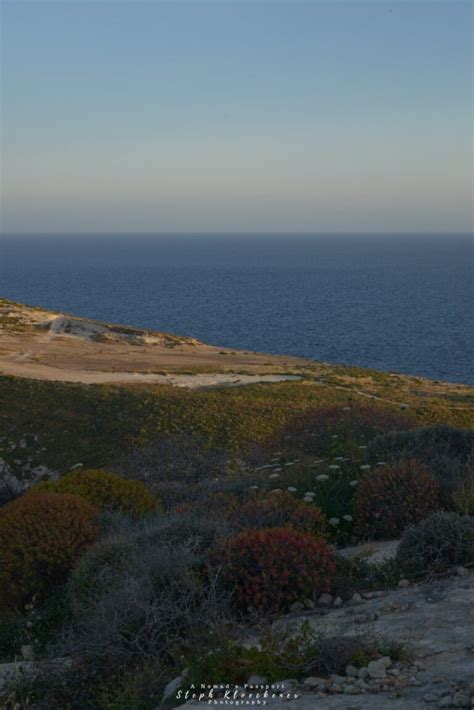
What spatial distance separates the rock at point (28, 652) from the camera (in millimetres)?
8993

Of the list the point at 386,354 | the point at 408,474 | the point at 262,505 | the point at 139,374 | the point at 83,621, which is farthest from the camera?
the point at 386,354

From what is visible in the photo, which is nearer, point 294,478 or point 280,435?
point 294,478

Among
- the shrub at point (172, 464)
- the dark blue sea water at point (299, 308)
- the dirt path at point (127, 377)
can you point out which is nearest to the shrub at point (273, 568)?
the shrub at point (172, 464)

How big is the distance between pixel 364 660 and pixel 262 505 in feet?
17.2

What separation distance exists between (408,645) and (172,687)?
2392mm

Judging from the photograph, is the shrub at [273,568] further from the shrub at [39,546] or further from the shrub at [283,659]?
the shrub at [39,546]

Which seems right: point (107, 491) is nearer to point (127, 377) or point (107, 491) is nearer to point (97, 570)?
point (97, 570)

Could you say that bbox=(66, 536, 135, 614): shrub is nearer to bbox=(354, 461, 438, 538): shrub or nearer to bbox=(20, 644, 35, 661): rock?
bbox=(20, 644, 35, 661): rock

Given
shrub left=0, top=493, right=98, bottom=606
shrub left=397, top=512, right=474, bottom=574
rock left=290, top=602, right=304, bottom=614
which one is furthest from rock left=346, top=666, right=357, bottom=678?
shrub left=0, top=493, right=98, bottom=606

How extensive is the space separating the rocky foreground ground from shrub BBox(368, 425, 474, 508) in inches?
194

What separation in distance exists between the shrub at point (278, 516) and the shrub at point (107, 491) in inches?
107

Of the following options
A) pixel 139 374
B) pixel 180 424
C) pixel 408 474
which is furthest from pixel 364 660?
pixel 139 374

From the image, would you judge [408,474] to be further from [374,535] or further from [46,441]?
[46,441]

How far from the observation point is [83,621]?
8.67 metres
